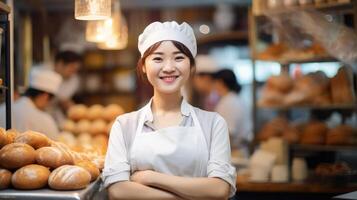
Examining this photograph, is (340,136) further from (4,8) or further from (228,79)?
(4,8)

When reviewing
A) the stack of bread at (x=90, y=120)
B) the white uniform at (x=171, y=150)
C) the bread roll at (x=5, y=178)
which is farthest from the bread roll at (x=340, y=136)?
the bread roll at (x=5, y=178)

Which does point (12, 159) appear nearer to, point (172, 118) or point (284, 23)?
point (172, 118)

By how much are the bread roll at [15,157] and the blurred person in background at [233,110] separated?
3233 mm

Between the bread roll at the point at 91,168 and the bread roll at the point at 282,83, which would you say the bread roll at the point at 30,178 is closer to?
the bread roll at the point at 91,168

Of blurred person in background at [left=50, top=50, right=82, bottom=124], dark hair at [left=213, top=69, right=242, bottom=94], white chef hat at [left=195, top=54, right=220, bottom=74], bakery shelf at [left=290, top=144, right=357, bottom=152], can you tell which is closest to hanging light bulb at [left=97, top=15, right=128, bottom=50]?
blurred person in background at [left=50, top=50, right=82, bottom=124]

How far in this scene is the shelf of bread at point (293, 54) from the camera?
14.4ft

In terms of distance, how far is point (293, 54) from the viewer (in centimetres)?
451

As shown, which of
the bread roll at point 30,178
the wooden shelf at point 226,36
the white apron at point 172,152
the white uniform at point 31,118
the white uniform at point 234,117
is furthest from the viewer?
the wooden shelf at point 226,36

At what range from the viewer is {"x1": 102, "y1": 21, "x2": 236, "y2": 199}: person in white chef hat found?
214 cm

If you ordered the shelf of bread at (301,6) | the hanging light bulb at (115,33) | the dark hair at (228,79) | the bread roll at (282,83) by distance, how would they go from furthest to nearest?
the dark hair at (228,79)
the bread roll at (282,83)
the shelf of bread at (301,6)
the hanging light bulb at (115,33)

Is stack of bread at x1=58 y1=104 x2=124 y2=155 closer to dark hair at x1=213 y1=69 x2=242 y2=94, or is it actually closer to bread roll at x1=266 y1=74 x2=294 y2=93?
dark hair at x1=213 y1=69 x2=242 y2=94

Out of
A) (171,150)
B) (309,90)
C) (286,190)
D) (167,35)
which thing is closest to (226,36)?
(309,90)

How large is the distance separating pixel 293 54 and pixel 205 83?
1791 millimetres

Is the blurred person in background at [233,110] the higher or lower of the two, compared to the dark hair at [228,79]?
lower
